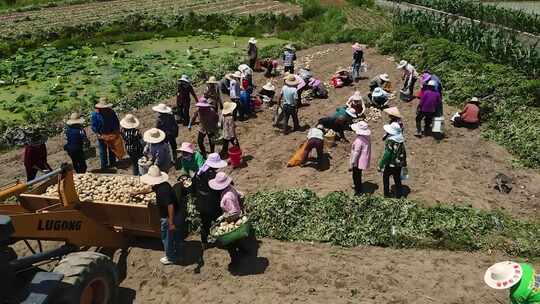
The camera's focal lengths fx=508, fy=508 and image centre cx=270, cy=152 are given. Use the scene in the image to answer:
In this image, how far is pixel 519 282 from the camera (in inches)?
223

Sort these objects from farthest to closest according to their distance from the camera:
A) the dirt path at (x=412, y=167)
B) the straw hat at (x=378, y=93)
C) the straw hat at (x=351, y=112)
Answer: the straw hat at (x=378, y=93), the straw hat at (x=351, y=112), the dirt path at (x=412, y=167)

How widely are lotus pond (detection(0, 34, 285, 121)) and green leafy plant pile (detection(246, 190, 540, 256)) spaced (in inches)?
442

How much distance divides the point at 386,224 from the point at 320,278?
6.75ft

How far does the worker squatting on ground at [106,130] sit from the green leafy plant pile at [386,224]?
439 cm

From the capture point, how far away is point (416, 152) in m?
13.9

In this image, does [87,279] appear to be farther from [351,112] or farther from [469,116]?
[469,116]

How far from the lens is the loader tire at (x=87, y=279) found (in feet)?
23.7

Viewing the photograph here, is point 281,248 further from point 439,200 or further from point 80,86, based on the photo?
point 80,86

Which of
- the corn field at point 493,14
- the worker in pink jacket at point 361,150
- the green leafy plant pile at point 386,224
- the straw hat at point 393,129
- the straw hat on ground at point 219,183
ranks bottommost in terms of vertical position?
the green leafy plant pile at point 386,224

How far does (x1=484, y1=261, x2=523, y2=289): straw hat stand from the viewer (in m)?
5.65

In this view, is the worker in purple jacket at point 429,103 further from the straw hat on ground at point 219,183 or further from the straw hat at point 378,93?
the straw hat on ground at point 219,183

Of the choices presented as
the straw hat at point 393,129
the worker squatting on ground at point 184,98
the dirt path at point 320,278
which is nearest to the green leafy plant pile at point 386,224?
the dirt path at point 320,278

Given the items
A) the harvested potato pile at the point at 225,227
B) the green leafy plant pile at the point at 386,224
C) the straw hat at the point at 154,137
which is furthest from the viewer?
the straw hat at the point at 154,137

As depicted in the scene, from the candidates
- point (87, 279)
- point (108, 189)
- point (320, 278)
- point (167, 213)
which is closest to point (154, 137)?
point (108, 189)
